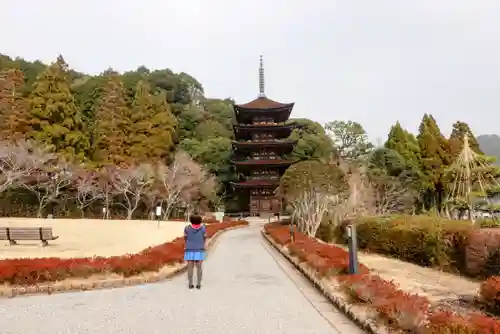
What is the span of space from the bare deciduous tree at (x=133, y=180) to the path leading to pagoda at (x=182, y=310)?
109 ft

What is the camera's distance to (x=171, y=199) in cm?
4350

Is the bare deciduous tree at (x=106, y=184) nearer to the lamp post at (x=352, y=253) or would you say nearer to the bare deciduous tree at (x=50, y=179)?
the bare deciduous tree at (x=50, y=179)

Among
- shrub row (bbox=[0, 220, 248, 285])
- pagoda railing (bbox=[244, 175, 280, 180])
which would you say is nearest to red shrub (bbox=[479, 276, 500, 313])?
shrub row (bbox=[0, 220, 248, 285])

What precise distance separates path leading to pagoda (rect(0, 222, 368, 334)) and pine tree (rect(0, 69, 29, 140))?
119 ft

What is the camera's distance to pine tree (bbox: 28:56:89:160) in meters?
43.3

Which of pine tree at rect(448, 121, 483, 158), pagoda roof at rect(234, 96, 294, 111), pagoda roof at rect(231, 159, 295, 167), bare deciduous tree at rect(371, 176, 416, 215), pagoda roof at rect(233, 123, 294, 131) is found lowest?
bare deciduous tree at rect(371, 176, 416, 215)

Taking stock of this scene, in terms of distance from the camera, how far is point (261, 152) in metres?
56.9

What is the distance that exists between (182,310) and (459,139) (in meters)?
52.1

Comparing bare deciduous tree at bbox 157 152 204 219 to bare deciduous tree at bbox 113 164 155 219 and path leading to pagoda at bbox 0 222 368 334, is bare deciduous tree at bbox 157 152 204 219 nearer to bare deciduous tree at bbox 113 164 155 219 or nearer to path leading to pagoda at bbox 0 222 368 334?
bare deciduous tree at bbox 113 164 155 219

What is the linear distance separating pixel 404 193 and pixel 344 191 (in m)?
19.8

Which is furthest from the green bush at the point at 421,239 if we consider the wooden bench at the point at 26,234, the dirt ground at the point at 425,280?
the wooden bench at the point at 26,234

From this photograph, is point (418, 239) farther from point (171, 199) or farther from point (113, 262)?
point (171, 199)

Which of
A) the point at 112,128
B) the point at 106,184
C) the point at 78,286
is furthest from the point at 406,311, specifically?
the point at 112,128

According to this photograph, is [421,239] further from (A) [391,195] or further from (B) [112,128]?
(B) [112,128]
